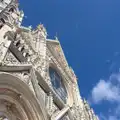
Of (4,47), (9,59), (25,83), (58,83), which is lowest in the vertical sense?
(25,83)

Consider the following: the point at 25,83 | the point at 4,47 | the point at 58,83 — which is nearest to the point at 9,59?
the point at 4,47

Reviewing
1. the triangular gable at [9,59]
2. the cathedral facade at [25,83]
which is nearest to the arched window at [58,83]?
the cathedral facade at [25,83]

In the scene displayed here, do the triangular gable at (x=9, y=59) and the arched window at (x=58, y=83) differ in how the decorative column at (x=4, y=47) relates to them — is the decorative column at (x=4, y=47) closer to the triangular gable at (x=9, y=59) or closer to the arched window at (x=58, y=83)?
the triangular gable at (x=9, y=59)

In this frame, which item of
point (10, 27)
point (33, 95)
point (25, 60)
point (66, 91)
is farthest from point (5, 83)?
point (66, 91)

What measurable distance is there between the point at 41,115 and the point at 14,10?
7.57 meters

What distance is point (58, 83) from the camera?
21938mm

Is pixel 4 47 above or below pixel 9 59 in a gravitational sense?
above

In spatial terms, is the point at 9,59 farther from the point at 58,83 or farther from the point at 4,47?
the point at 58,83

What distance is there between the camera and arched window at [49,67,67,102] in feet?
69.2

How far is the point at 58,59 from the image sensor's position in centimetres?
2417

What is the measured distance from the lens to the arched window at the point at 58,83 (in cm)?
2109

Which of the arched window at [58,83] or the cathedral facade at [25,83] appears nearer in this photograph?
the cathedral facade at [25,83]

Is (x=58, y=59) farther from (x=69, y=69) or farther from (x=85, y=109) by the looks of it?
(x=85, y=109)

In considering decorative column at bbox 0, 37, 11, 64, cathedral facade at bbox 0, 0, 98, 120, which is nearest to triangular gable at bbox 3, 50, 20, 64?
cathedral facade at bbox 0, 0, 98, 120
